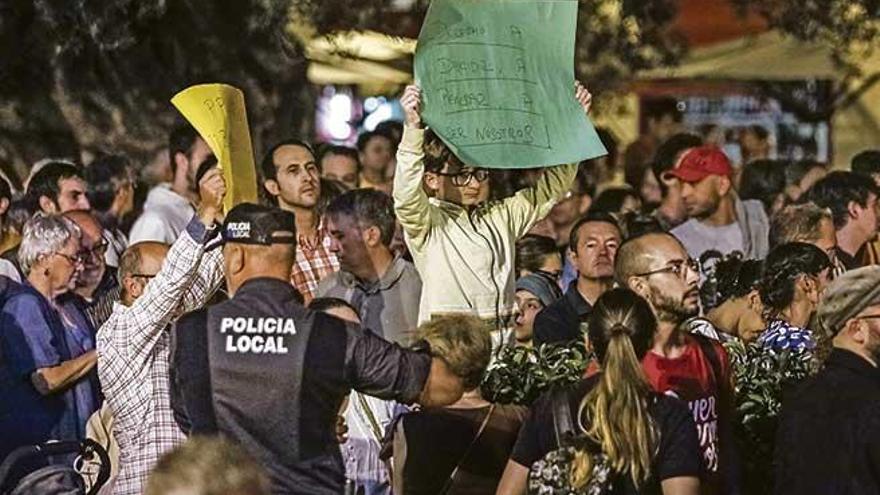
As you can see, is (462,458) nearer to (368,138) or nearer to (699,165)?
(699,165)

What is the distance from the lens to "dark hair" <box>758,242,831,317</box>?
10.9 metres

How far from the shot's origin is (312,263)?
12.2m

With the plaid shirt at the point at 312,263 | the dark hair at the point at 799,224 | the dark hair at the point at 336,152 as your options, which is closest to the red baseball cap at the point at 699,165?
the dark hair at the point at 336,152

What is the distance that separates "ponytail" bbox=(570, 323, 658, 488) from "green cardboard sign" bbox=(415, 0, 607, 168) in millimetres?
2110

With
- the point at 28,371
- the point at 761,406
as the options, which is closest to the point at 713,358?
the point at 761,406

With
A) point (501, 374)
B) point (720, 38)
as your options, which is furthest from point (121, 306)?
point (720, 38)

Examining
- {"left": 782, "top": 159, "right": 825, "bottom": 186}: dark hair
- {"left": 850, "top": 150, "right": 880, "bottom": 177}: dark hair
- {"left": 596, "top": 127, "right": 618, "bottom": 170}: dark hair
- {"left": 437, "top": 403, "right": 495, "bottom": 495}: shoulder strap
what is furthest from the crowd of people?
{"left": 596, "top": 127, "right": 618, "bottom": 170}: dark hair

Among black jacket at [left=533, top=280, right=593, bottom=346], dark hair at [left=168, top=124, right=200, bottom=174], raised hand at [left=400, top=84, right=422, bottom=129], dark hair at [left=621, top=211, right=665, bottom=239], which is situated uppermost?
raised hand at [left=400, top=84, right=422, bottom=129]

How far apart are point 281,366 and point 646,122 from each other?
17.0 meters

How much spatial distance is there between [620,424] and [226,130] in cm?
233

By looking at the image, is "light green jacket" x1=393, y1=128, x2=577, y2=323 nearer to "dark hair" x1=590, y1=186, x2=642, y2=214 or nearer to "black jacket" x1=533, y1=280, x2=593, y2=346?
"black jacket" x1=533, y1=280, x2=593, y2=346

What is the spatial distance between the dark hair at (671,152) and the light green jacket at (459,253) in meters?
4.18

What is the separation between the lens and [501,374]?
34.3 feet

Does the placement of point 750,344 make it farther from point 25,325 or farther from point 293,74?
point 293,74
